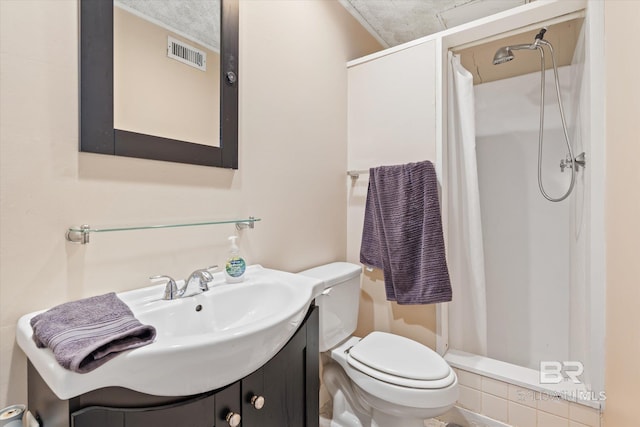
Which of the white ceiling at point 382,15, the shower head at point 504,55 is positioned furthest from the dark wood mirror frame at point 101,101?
the shower head at point 504,55

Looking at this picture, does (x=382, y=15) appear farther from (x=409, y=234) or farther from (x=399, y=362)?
(x=399, y=362)

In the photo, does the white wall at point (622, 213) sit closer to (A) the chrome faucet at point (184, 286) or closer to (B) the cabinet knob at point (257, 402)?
(B) the cabinet knob at point (257, 402)

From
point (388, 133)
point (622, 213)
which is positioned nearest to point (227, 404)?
point (622, 213)

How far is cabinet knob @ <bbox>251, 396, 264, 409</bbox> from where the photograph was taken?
2.55ft

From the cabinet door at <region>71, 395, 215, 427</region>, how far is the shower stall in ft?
4.26

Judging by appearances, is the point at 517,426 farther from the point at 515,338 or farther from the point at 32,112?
the point at 32,112

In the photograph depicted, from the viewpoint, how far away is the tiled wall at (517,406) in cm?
130

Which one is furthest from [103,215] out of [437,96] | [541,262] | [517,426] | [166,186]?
[541,262]

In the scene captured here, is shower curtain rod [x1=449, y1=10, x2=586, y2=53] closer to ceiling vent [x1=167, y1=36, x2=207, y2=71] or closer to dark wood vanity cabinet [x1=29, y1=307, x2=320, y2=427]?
ceiling vent [x1=167, y1=36, x2=207, y2=71]

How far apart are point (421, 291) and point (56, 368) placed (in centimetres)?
136

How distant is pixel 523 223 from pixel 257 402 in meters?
2.09

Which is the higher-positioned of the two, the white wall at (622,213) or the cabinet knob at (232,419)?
the white wall at (622,213)

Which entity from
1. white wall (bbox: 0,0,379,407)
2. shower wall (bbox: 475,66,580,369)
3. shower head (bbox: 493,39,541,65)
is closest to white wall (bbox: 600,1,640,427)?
shower head (bbox: 493,39,541,65)

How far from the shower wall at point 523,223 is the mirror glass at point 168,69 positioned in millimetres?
1947
